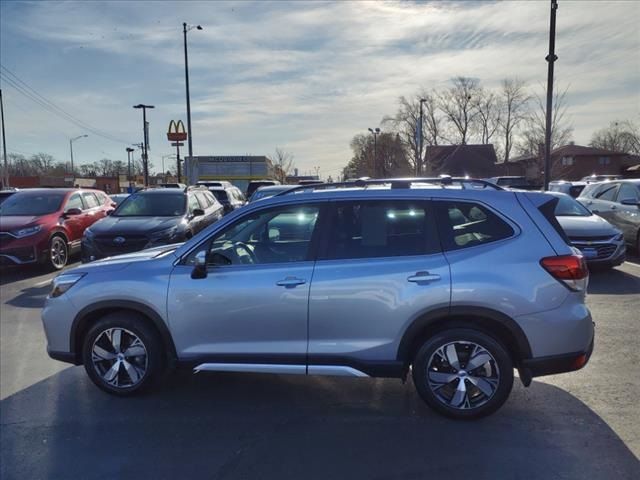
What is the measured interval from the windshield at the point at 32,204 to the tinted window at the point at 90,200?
0.73 m

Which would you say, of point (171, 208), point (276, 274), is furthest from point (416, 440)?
point (171, 208)

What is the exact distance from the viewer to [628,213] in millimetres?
10648

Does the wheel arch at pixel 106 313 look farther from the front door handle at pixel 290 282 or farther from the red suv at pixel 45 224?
the red suv at pixel 45 224

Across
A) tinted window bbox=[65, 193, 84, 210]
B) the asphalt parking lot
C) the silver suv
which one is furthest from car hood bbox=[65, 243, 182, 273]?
tinted window bbox=[65, 193, 84, 210]

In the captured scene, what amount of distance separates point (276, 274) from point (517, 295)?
68.4 inches

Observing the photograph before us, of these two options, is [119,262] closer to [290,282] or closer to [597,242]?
[290,282]

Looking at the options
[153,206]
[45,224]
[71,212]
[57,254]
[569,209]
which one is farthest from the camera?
[71,212]

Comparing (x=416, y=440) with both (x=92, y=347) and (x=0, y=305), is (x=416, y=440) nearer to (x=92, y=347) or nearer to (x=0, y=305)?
(x=92, y=347)

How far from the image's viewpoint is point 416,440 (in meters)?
3.35

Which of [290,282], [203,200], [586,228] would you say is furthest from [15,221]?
[586,228]

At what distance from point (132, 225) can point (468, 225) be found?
700cm

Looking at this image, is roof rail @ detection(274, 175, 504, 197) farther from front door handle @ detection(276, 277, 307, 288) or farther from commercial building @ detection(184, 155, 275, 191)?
commercial building @ detection(184, 155, 275, 191)

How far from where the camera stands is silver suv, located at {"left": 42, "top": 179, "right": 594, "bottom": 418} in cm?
347

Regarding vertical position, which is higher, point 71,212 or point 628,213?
point 71,212
